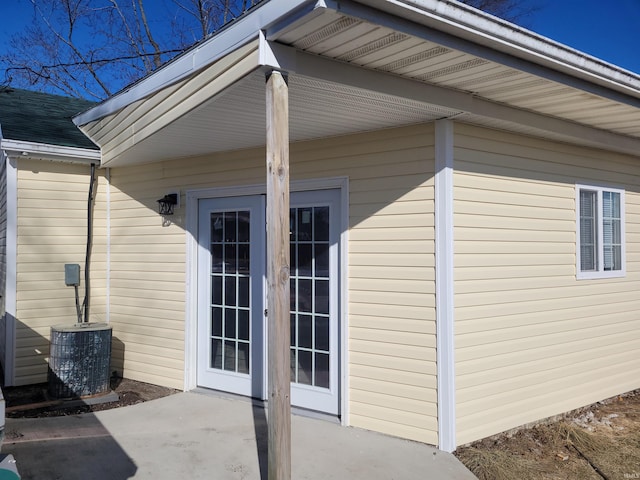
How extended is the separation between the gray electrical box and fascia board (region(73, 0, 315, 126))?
2036mm

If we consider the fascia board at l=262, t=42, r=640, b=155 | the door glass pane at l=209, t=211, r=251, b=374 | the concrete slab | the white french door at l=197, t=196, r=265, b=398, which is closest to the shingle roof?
the white french door at l=197, t=196, r=265, b=398

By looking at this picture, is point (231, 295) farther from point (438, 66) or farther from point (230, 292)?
point (438, 66)

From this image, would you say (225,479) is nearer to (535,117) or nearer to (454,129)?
(454,129)

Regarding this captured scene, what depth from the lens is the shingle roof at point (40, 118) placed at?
6.13 meters

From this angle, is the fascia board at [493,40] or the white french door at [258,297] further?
the white french door at [258,297]

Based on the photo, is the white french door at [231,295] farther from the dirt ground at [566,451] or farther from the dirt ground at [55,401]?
the dirt ground at [566,451]

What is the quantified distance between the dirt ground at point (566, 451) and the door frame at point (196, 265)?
1.17m

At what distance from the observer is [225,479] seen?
11.7 feet

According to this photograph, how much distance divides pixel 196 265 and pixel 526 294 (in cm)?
334

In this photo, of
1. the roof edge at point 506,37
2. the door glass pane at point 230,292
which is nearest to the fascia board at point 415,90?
the roof edge at point 506,37

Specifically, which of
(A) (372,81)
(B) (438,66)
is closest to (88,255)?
(A) (372,81)

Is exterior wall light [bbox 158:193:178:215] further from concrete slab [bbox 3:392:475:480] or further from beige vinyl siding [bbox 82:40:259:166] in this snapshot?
concrete slab [bbox 3:392:475:480]

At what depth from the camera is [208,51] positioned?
3.49 metres

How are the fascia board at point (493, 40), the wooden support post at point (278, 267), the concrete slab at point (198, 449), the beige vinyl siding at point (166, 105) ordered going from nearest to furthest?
the fascia board at point (493, 40), the wooden support post at point (278, 267), the beige vinyl siding at point (166, 105), the concrete slab at point (198, 449)
